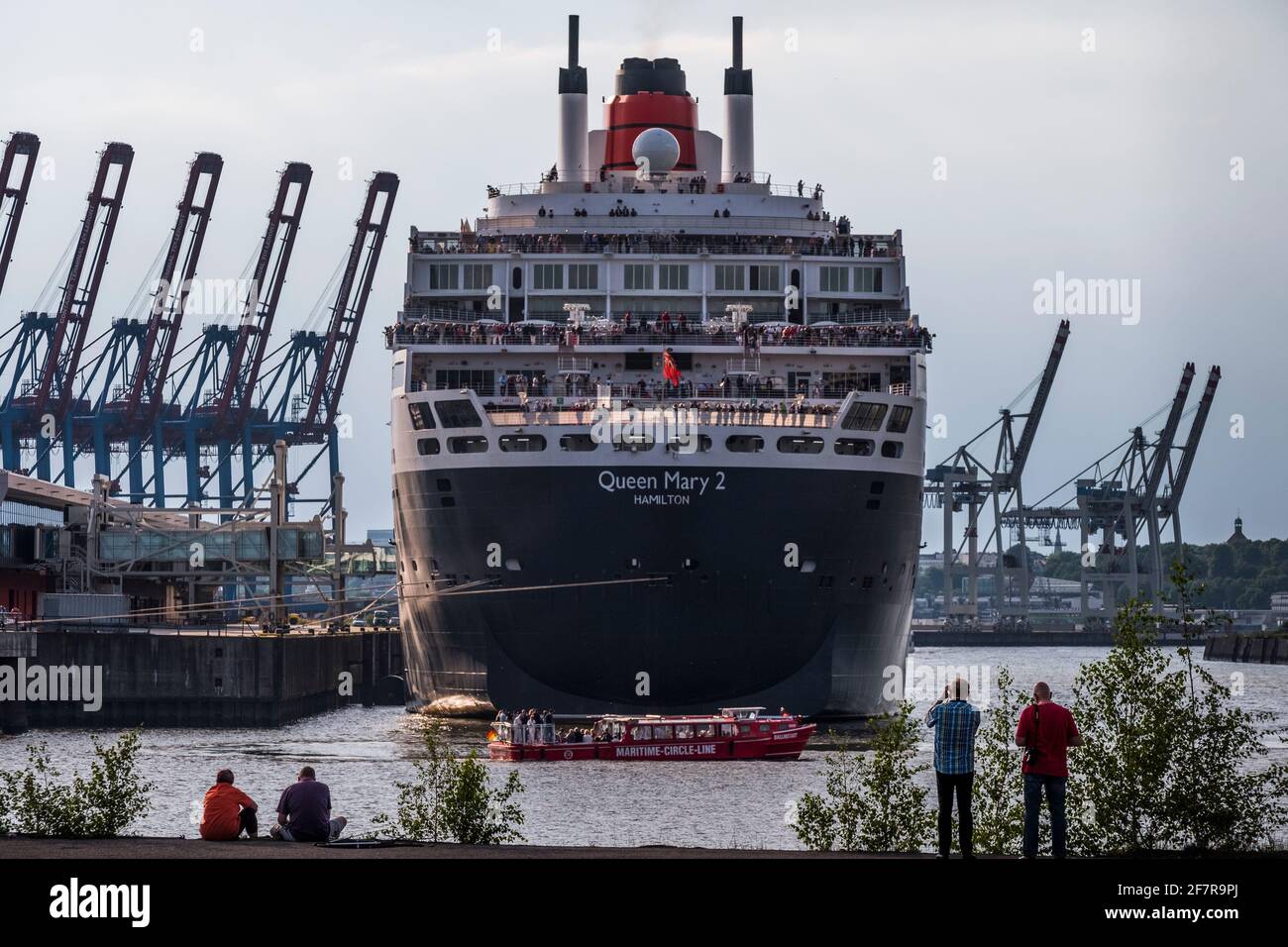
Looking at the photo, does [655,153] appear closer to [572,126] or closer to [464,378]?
[572,126]

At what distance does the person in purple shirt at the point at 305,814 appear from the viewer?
28.9 metres

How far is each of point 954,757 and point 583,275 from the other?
47.9 metres

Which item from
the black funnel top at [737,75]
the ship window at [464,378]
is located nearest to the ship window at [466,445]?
the ship window at [464,378]

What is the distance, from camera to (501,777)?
54.4 m

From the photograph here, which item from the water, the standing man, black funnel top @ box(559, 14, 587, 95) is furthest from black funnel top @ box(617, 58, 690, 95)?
the standing man

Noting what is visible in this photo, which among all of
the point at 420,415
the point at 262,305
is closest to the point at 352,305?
the point at 262,305

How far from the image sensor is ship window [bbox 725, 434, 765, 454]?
6144 cm

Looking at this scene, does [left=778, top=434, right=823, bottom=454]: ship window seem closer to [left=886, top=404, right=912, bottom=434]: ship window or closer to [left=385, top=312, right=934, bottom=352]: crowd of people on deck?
[left=886, top=404, right=912, bottom=434]: ship window

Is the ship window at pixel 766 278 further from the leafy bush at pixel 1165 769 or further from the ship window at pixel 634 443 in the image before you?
the leafy bush at pixel 1165 769

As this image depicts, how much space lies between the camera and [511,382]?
67.1 meters

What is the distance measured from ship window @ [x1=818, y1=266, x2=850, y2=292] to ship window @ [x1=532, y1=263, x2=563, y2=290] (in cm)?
843

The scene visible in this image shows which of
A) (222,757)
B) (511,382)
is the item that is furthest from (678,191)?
(222,757)
